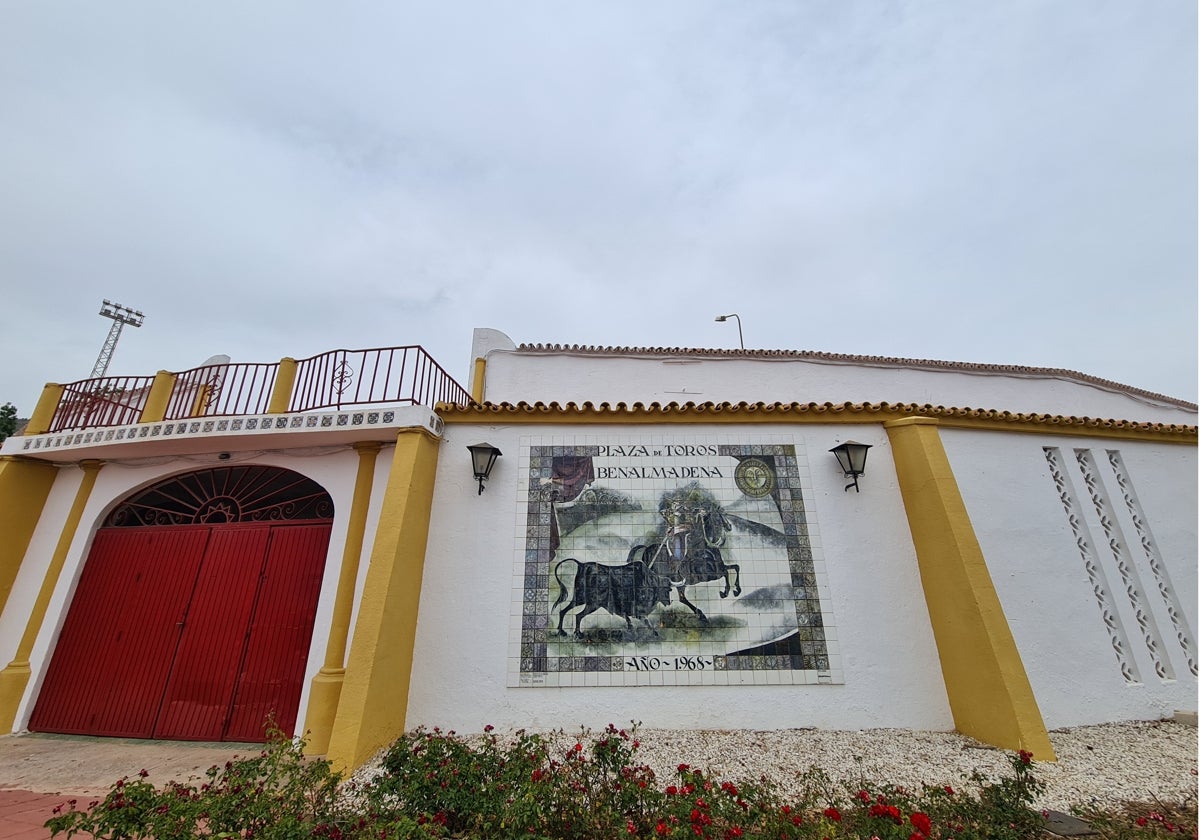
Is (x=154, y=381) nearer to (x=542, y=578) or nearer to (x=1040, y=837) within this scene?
(x=542, y=578)

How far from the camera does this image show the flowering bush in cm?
221

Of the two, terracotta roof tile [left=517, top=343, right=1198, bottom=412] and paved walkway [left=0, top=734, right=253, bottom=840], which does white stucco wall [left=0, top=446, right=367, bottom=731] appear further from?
terracotta roof tile [left=517, top=343, right=1198, bottom=412]

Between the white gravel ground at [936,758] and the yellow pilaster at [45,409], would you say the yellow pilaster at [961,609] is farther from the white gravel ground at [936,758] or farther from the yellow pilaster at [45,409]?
the yellow pilaster at [45,409]

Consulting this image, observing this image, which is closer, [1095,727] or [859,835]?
[859,835]

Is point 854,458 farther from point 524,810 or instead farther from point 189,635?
point 189,635

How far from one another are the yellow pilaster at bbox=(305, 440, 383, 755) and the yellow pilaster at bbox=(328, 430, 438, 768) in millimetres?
406

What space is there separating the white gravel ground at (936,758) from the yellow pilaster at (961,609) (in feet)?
0.76

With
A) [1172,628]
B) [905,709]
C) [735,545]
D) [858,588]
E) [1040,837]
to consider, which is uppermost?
[735,545]

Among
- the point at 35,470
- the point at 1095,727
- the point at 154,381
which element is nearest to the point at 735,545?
the point at 1095,727

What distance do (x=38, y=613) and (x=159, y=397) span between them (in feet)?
9.06

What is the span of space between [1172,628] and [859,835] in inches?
206

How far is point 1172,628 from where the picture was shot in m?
4.86

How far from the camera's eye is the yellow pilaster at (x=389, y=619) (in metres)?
3.89

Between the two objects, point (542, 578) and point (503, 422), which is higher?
point (503, 422)
